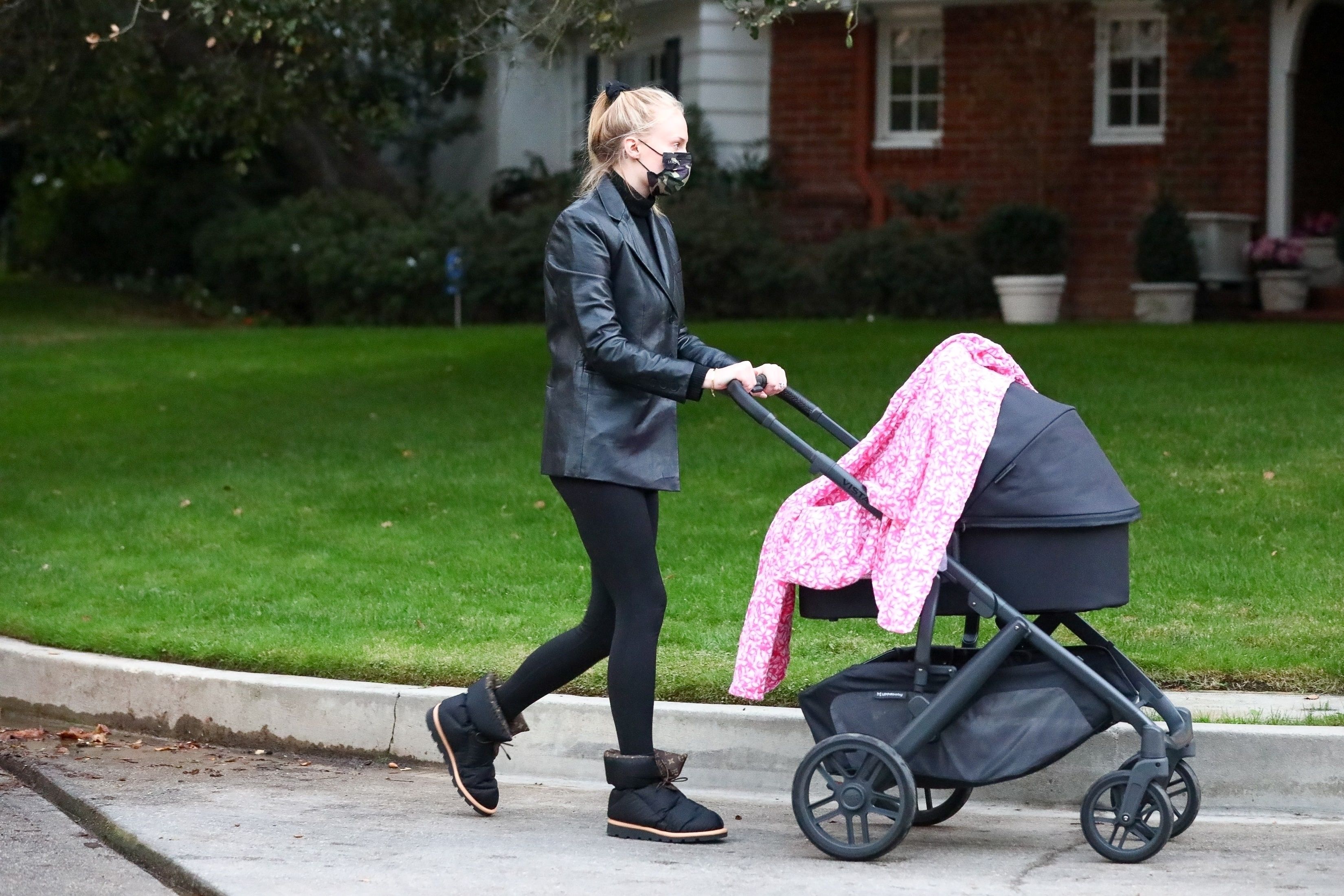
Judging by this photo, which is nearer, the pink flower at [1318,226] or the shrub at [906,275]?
the pink flower at [1318,226]

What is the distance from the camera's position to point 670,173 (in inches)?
180

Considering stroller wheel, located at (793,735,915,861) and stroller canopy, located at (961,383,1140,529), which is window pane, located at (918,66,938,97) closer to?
stroller canopy, located at (961,383,1140,529)

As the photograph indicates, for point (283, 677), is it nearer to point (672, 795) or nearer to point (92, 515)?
point (672, 795)

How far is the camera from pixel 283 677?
19.6 feet

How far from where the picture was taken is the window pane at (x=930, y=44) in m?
20.5

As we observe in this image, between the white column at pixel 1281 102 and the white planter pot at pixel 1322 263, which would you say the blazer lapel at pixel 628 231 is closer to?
the white planter pot at pixel 1322 263

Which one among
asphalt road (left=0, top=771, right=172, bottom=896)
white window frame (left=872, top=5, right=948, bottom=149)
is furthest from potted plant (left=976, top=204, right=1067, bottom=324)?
asphalt road (left=0, top=771, right=172, bottom=896)

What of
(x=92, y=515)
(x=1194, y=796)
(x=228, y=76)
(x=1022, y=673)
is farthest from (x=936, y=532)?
(x=228, y=76)

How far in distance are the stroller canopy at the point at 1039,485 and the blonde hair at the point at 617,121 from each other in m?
1.16

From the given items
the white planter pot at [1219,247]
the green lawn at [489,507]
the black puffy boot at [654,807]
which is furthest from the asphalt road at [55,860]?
the white planter pot at [1219,247]

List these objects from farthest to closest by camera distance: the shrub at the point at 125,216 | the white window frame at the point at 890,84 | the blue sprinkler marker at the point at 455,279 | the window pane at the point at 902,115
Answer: the shrub at the point at 125,216 < the window pane at the point at 902,115 < the white window frame at the point at 890,84 < the blue sprinkler marker at the point at 455,279

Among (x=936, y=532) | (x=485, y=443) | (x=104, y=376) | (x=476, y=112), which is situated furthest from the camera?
(x=476, y=112)

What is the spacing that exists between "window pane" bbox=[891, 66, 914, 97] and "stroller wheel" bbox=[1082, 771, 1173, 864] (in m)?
17.0

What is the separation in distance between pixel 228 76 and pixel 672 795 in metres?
9.04
